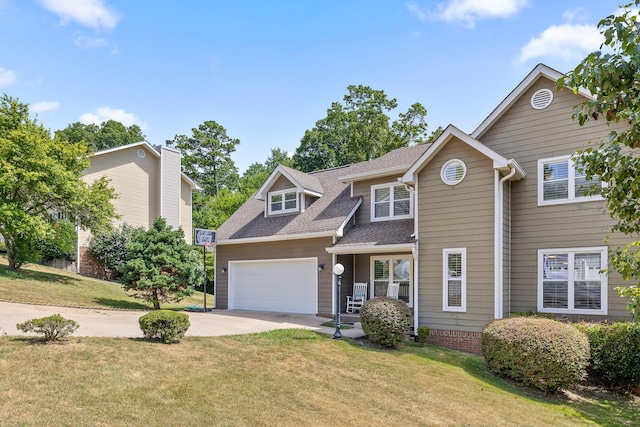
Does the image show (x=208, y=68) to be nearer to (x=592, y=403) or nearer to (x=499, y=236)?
(x=499, y=236)

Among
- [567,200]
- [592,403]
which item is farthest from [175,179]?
[592,403]

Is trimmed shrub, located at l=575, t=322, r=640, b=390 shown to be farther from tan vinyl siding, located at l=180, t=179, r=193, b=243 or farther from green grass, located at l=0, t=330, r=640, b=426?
tan vinyl siding, located at l=180, t=179, r=193, b=243

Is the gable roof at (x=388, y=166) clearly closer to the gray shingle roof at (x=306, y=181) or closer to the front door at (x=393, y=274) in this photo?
the gray shingle roof at (x=306, y=181)

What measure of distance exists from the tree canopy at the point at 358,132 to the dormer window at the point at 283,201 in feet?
66.0

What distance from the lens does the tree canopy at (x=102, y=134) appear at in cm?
4903

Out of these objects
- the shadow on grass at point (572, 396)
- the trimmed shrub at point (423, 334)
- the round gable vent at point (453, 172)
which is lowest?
the shadow on grass at point (572, 396)

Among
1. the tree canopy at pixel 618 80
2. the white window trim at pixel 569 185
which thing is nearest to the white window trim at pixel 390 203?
the white window trim at pixel 569 185

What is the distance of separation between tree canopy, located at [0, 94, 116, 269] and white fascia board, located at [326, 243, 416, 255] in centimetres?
1142

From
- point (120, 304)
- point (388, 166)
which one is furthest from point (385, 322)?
point (120, 304)

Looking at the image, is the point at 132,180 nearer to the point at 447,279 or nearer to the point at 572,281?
the point at 447,279

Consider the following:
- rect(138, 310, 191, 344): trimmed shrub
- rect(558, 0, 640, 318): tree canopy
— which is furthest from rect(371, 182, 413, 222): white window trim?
rect(558, 0, 640, 318): tree canopy

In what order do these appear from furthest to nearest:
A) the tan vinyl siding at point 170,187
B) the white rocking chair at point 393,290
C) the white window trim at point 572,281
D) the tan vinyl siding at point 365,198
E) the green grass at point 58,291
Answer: the tan vinyl siding at point 170,187, the tan vinyl siding at point 365,198, the green grass at point 58,291, the white rocking chair at point 393,290, the white window trim at point 572,281

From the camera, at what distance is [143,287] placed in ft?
50.7

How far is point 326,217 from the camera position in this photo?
16.5m
